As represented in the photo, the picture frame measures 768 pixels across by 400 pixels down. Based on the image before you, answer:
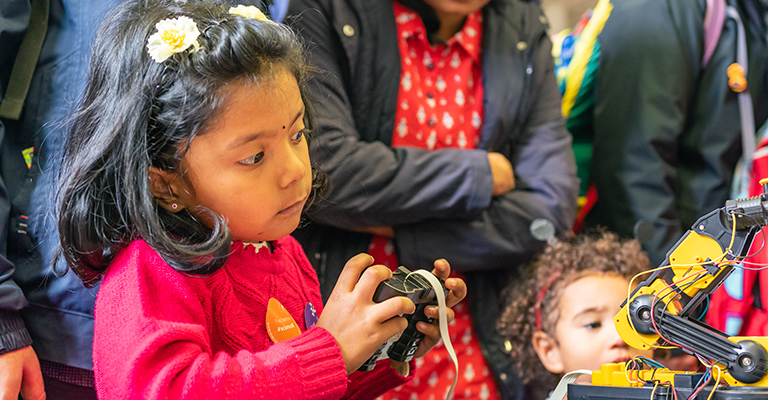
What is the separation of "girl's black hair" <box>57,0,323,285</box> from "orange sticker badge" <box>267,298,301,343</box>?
0.16 metres

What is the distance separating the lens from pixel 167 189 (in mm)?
1021

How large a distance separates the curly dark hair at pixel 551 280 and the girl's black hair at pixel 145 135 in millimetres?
1110

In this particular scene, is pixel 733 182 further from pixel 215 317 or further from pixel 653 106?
pixel 215 317

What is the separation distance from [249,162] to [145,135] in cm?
Result: 16

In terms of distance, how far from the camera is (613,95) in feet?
6.79

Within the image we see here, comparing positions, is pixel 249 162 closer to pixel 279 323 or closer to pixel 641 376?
pixel 279 323

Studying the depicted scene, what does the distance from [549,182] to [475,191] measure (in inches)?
10.8

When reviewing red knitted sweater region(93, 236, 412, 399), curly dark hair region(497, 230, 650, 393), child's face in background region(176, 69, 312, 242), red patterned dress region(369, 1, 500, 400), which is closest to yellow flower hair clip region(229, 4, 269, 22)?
child's face in background region(176, 69, 312, 242)

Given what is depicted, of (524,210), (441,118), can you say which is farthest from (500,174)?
(441,118)

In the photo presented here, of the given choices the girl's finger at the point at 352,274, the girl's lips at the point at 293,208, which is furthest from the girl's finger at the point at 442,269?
the girl's lips at the point at 293,208

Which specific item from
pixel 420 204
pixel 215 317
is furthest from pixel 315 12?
pixel 215 317

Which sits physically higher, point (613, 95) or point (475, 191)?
point (613, 95)

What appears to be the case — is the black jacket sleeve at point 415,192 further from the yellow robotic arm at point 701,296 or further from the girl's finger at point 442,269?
the yellow robotic arm at point 701,296

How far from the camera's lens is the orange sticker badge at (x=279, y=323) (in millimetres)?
1077
